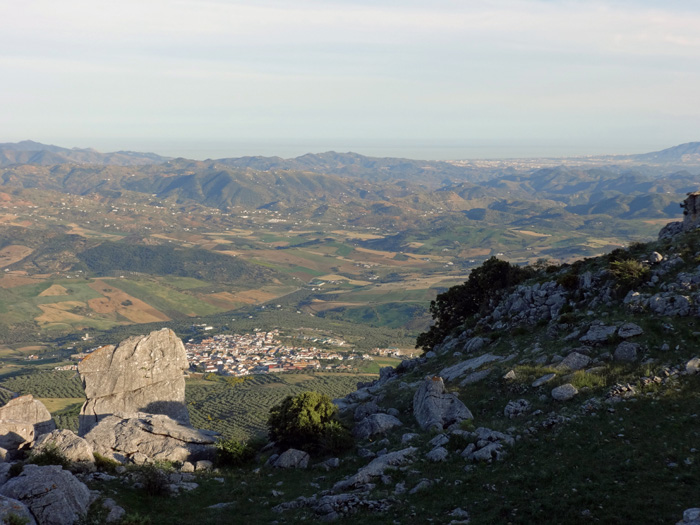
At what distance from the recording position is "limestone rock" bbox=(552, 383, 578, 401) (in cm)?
2822

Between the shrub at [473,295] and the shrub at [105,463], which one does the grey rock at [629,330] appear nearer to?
the shrub at [473,295]

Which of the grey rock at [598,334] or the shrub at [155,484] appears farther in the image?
the grey rock at [598,334]

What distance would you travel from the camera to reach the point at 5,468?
76.2 feet

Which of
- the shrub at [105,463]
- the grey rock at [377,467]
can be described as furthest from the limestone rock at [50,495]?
the grey rock at [377,467]

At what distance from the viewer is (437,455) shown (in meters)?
25.3

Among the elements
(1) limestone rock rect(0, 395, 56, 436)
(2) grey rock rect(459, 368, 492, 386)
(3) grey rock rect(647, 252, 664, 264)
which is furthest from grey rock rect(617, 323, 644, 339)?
(1) limestone rock rect(0, 395, 56, 436)

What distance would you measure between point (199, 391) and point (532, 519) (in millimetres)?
135595

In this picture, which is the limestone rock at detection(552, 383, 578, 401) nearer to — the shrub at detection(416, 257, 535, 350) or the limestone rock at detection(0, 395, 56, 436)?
the shrub at detection(416, 257, 535, 350)

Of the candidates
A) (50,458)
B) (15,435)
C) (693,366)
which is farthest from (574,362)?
(15,435)

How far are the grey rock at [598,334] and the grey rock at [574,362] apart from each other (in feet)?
7.12

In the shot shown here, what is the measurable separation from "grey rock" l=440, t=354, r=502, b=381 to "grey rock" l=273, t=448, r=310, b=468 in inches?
515

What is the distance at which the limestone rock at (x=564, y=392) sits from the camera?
28.2 m

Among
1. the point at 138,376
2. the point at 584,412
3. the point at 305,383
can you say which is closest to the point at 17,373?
the point at 305,383

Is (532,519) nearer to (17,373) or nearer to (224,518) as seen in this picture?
(224,518)
